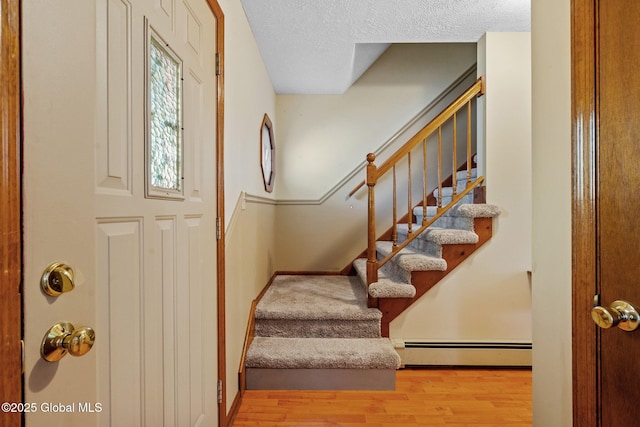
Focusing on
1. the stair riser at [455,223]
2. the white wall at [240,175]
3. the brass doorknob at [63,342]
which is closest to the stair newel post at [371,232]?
the stair riser at [455,223]

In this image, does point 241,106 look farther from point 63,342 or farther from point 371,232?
point 63,342

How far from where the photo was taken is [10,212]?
0.49 m

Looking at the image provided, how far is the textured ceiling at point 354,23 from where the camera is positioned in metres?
2.03

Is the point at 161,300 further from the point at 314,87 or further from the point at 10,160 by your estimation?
Result: the point at 314,87

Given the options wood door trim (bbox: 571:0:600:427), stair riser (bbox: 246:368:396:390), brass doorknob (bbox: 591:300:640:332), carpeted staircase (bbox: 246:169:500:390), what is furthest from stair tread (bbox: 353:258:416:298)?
brass doorknob (bbox: 591:300:640:332)

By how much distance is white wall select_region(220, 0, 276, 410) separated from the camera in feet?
5.52

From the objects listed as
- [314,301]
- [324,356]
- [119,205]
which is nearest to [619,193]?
[119,205]

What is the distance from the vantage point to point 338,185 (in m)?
3.59

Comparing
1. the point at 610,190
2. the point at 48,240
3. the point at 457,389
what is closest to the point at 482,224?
the point at 457,389

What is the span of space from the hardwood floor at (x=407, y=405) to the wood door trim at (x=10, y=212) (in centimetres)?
146

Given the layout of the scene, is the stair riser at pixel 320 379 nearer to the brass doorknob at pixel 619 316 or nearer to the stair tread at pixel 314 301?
the stair tread at pixel 314 301

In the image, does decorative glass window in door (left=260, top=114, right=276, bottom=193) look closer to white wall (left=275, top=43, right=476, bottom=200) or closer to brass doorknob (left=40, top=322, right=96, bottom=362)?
white wall (left=275, top=43, right=476, bottom=200)

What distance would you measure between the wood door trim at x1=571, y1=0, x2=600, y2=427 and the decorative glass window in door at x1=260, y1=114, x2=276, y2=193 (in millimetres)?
2311

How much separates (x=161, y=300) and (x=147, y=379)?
211mm
